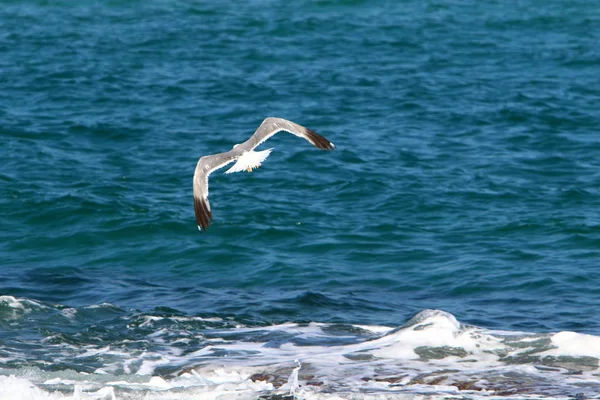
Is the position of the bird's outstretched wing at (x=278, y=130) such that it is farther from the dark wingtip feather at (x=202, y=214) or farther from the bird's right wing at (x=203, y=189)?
the dark wingtip feather at (x=202, y=214)

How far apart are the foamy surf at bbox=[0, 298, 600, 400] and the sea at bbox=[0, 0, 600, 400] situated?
4cm

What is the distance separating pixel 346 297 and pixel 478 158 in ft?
22.8

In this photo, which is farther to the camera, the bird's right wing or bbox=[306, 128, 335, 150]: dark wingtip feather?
bbox=[306, 128, 335, 150]: dark wingtip feather

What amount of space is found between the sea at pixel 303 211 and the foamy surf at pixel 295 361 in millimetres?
37

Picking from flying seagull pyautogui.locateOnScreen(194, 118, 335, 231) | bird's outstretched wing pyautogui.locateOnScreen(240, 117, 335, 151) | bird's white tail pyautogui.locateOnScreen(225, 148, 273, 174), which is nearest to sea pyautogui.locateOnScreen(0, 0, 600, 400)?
flying seagull pyautogui.locateOnScreen(194, 118, 335, 231)

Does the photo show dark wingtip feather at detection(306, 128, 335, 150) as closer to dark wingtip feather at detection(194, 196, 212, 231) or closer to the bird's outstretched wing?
the bird's outstretched wing

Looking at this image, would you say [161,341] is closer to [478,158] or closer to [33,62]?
[478,158]

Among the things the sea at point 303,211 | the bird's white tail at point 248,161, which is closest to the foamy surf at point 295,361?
the sea at point 303,211

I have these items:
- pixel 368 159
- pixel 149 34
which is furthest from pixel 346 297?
pixel 149 34

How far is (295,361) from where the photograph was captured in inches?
412

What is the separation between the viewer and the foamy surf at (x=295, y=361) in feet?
31.9

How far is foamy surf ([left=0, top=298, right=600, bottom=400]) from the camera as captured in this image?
972cm

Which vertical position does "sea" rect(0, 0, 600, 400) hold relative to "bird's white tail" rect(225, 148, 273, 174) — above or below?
below

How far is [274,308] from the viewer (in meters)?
12.9
